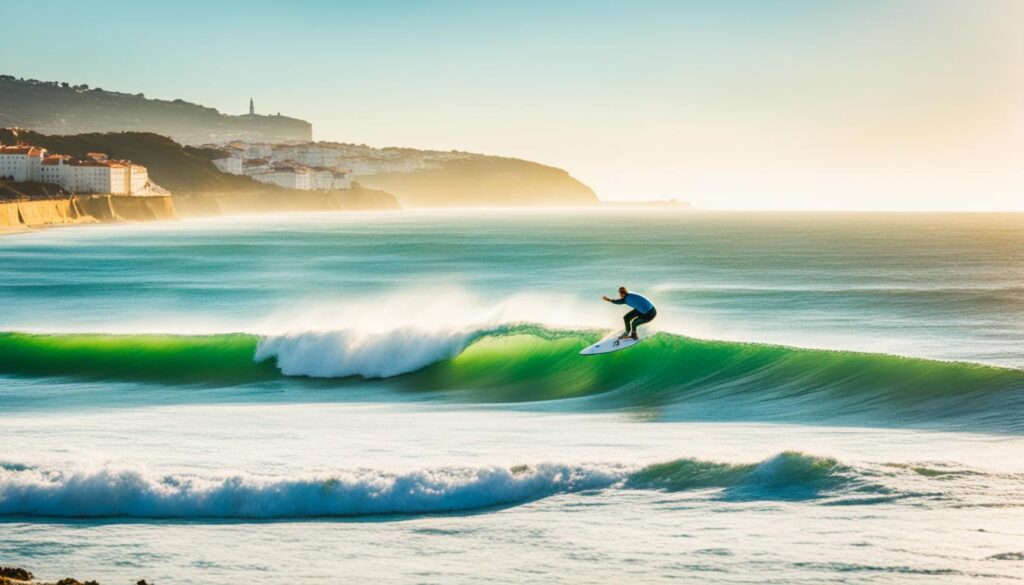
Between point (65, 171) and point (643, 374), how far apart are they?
15514cm

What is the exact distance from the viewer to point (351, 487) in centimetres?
1164

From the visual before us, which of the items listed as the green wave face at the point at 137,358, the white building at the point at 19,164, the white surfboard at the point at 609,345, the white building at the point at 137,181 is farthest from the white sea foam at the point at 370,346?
the white building at the point at 137,181

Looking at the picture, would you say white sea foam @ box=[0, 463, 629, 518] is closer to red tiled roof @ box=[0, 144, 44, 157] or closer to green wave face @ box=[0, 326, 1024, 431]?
green wave face @ box=[0, 326, 1024, 431]

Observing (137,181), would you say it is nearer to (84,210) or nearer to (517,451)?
(84,210)

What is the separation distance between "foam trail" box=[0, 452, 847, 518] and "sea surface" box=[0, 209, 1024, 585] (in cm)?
3

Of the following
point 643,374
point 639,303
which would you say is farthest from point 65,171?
point 639,303

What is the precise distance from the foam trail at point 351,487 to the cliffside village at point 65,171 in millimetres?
153183

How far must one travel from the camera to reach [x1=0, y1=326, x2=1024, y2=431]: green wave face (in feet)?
56.7

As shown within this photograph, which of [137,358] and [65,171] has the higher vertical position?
[65,171]

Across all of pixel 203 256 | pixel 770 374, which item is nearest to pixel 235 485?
pixel 770 374

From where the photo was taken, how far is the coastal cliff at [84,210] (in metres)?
121

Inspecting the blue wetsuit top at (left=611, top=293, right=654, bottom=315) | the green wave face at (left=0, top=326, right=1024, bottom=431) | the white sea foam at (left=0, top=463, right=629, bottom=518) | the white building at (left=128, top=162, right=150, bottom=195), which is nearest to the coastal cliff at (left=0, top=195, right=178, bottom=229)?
the white building at (left=128, top=162, right=150, bottom=195)

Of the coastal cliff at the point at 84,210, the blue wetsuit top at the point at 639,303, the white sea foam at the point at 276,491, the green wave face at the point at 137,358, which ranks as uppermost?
the coastal cliff at the point at 84,210

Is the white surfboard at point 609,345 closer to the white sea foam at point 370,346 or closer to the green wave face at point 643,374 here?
the green wave face at point 643,374
